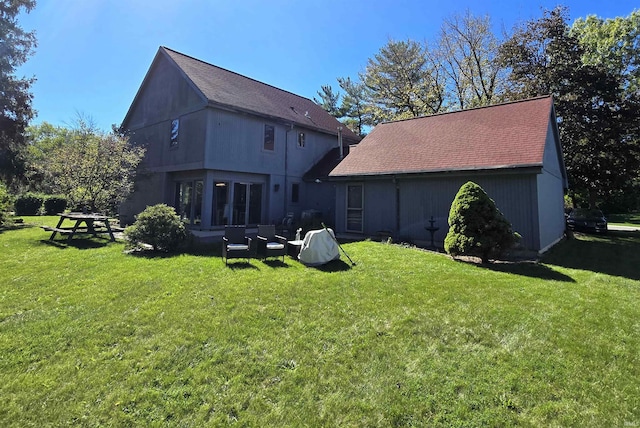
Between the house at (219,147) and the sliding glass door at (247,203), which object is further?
the sliding glass door at (247,203)

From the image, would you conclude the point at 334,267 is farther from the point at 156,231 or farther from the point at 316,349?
the point at 156,231

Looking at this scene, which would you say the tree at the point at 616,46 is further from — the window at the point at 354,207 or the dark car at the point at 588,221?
the window at the point at 354,207

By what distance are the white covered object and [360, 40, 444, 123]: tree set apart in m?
21.9

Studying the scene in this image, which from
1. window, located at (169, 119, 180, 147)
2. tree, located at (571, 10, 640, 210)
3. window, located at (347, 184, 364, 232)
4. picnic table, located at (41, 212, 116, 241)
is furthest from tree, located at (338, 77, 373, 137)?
picnic table, located at (41, 212, 116, 241)

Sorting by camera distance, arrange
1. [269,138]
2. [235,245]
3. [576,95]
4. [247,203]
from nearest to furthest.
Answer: [235,245], [247,203], [269,138], [576,95]

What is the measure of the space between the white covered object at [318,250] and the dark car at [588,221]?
16.5 m

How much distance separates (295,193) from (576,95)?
702 inches

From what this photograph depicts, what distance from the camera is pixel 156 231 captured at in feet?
30.8

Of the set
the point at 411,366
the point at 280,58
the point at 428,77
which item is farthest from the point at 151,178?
the point at 428,77

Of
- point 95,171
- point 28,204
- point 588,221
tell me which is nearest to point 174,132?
point 95,171

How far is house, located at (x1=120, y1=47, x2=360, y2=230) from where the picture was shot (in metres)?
13.9

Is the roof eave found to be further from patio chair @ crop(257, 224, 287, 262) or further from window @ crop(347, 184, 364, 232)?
patio chair @ crop(257, 224, 287, 262)

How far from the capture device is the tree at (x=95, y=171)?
14039 mm

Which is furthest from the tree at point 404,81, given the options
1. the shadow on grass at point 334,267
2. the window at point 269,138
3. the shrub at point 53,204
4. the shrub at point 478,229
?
the shrub at point 53,204
